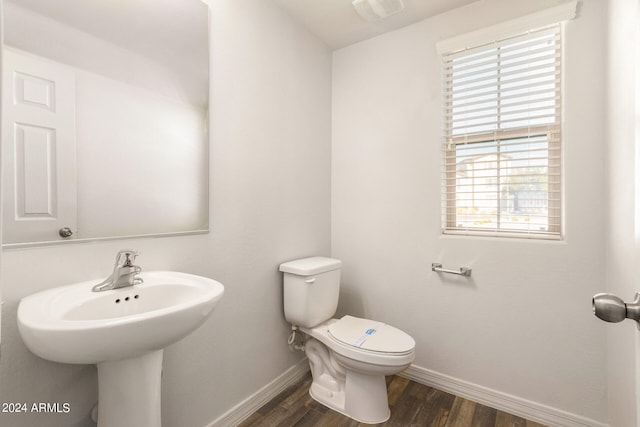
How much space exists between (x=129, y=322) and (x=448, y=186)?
1.78m

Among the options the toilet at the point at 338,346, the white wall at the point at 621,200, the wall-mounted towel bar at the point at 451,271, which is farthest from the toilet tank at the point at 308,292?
the white wall at the point at 621,200

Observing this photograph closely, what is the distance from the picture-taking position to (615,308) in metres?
0.62

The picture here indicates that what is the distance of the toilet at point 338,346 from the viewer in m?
1.62

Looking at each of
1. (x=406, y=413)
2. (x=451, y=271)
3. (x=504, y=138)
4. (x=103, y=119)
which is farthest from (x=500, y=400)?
(x=103, y=119)

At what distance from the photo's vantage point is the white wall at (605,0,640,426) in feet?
3.43

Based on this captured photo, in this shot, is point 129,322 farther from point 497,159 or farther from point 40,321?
point 497,159

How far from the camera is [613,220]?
4.50 feet

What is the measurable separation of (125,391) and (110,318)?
0.85 feet

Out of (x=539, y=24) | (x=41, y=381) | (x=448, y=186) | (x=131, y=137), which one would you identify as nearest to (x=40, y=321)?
(x=41, y=381)

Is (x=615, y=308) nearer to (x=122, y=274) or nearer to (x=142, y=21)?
(x=122, y=274)

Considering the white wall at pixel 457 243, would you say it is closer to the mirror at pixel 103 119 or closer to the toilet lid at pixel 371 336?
the toilet lid at pixel 371 336

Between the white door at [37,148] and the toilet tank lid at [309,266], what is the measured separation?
41.1 inches

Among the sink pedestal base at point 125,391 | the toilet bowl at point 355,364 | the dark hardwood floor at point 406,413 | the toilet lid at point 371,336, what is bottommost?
the dark hardwood floor at point 406,413

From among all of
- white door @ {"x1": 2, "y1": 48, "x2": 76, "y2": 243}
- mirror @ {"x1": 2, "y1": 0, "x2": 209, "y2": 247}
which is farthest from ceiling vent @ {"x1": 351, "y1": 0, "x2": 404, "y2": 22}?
white door @ {"x1": 2, "y1": 48, "x2": 76, "y2": 243}
